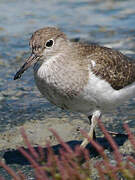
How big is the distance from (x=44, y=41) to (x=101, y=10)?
771cm

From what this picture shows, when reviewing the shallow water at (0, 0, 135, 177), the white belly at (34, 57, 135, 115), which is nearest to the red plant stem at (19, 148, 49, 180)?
the white belly at (34, 57, 135, 115)

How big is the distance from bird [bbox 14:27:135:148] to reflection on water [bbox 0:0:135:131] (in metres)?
1.29

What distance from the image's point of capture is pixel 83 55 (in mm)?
6395

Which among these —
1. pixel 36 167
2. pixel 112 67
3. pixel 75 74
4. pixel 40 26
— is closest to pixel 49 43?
pixel 75 74

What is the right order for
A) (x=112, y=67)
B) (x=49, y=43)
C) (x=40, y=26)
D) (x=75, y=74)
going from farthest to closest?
(x=40, y=26)
(x=112, y=67)
(x=49, y=43)
(x=75, y=74)

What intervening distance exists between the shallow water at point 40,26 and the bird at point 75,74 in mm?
1123

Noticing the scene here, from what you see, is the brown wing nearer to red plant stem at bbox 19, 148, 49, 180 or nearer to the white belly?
the white belly

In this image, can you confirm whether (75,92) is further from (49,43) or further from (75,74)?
(49,43)

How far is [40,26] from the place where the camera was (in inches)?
491

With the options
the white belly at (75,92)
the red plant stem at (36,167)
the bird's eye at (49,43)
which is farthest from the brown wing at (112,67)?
the red plant stem at (36,167)

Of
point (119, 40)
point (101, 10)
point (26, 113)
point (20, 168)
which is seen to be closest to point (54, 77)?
point (20, 168)

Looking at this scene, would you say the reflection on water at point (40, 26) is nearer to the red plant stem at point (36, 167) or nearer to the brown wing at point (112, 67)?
the brown wing at point (112, 67)

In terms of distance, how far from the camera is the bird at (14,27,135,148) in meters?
6.06

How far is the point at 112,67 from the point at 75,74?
0.74 meters
